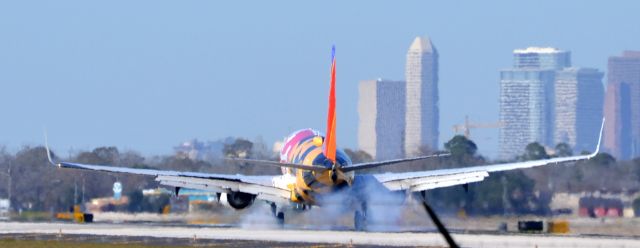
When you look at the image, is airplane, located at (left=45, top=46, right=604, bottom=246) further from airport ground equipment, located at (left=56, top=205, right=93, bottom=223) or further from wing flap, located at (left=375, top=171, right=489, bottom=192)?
airport ground equipment, located at (left=56, top=205, right=93, bottom=223)

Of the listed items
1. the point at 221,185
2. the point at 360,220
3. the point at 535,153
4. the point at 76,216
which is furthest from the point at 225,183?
the point at 535,153

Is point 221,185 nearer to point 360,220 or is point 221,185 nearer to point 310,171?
point 310,171

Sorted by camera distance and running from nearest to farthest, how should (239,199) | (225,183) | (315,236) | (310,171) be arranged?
(315,236) < (310,171) < (225,183) < (239,199)

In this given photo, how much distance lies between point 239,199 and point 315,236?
9.35 metres

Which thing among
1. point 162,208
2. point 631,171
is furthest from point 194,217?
point 631,171

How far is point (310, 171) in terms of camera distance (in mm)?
80000

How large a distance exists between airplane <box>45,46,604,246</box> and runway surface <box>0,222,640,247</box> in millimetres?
1771

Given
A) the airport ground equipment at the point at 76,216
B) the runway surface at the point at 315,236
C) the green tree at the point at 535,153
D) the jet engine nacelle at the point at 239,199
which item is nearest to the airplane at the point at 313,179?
the jet engine nacelle at the point at 239,199

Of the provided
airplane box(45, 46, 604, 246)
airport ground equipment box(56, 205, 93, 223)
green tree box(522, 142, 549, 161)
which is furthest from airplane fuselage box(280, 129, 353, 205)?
green tree box(522, 142, 549, 161)

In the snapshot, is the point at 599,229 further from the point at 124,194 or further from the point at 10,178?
the point at 10,178

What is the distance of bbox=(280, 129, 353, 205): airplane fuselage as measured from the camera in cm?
7931

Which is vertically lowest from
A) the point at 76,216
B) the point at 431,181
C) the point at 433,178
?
the point at 76,216

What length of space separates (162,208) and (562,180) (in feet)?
75.0

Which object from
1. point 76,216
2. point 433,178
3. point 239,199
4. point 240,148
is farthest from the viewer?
point 240,148
